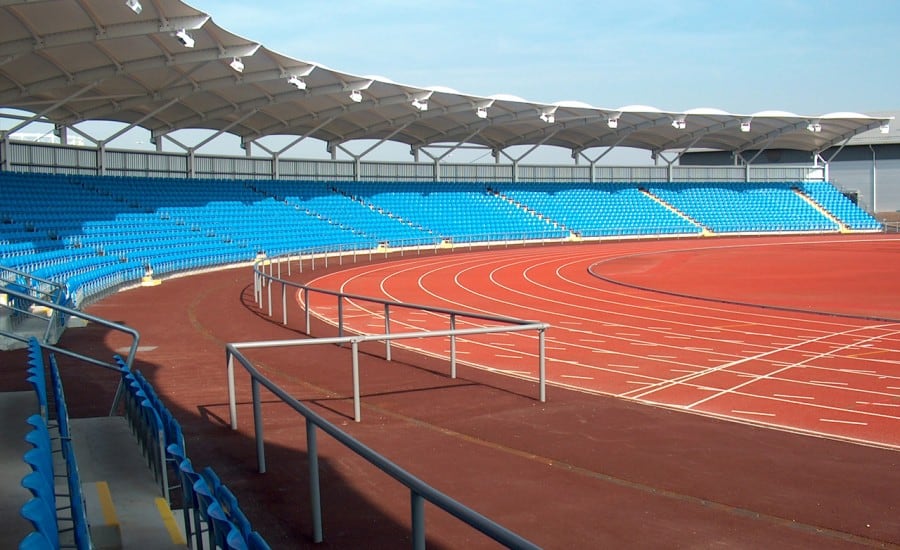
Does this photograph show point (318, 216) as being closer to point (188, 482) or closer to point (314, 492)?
point (314, 492)

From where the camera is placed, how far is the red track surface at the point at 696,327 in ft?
30.5

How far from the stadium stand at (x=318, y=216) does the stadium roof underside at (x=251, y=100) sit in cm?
320

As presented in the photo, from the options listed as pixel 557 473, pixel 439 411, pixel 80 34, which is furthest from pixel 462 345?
pixel 80 34

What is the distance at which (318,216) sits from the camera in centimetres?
4350

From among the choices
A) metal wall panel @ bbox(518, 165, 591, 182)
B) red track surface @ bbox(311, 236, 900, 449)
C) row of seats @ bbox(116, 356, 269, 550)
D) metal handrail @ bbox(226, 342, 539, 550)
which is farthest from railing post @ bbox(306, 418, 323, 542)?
metal wall panel @ bbox(518, 165, 591, 182)

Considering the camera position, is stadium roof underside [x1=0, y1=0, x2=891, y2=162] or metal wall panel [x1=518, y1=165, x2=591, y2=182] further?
metal wall panel [x1=518, y1=165, x2=591, y2=182]

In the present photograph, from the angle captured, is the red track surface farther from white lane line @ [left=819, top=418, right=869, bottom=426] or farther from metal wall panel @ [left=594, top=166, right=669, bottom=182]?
metal wall panel @ [left=594, top=166, right=669, bottom=182]

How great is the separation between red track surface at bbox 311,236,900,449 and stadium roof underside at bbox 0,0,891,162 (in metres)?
9.42

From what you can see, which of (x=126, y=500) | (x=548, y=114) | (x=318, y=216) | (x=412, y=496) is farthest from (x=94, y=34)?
(x=548, y=114)

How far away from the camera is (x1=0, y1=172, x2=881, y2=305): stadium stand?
85.5 feet

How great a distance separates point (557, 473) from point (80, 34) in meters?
22.6

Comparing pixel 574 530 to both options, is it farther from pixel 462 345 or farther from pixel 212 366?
pixel 462 345

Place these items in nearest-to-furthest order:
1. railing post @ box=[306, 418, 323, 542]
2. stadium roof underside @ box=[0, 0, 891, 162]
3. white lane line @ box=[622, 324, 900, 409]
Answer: railing post @ box=[306, 418, 323, 542] < white lane line @ box=[622, 324, 900, 409] < stadium roof underside @ box=[0, 0, 891, 162]

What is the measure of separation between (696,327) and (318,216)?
30990mm
